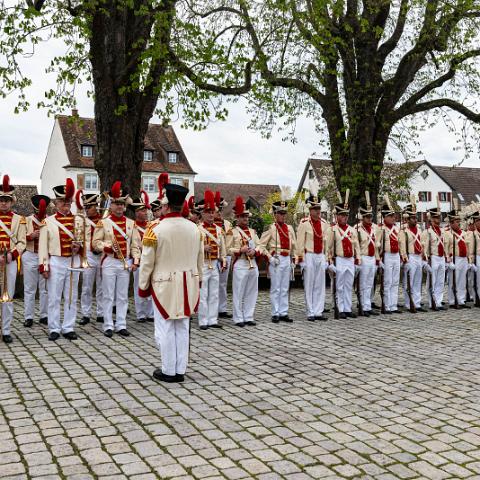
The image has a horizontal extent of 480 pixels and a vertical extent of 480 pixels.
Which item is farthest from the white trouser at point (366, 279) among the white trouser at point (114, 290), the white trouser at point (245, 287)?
the white trouser at point (114, 290)

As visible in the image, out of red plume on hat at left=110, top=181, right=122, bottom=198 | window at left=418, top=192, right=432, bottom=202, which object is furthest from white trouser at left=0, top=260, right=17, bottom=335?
window at left=418, top=192, right=432, bottom=202

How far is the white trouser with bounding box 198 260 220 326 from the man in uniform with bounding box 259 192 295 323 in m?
1.20

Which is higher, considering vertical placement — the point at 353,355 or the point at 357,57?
the point at 357,57

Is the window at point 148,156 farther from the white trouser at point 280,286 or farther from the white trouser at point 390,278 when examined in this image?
the white trouser at point 280,286

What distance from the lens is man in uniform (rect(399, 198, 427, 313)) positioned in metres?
13.4

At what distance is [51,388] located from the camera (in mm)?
6531

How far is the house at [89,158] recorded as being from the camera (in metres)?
51.2

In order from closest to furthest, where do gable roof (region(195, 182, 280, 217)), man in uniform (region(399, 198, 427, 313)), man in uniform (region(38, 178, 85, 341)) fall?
1. man in uniform (region(38, 178, 85, 341))
2. man in uniform (region(399, 198, 427, 313))
3. gable roof (region(195, 182, 280, 217))

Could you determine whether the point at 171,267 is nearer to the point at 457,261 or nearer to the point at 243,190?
the point at 457,261

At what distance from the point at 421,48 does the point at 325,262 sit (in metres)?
9.12

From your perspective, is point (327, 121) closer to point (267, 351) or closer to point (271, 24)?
point (271, 24)

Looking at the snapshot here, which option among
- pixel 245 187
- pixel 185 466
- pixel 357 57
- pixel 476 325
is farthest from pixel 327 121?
pixel 245 187

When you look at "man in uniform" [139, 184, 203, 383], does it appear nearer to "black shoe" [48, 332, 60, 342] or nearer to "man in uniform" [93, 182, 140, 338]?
"black shoe" [48, 332, 60, 342]

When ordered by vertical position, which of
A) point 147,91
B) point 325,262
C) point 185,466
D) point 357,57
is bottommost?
point 185,466
